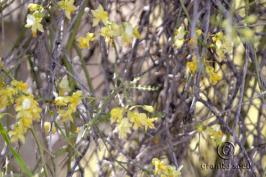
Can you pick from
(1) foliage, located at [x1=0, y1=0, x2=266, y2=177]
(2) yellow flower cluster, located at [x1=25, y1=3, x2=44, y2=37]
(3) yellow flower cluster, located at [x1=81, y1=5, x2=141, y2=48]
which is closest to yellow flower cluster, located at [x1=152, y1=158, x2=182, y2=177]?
(1) foliage, located at [x1=0, y1=0, x2=266, y2=177]

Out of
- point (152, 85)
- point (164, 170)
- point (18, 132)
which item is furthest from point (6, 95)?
point (152, 85)

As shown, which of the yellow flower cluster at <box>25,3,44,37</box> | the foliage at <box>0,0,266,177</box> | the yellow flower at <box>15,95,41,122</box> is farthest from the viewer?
the foliage at <box>0,0,266,177</box>

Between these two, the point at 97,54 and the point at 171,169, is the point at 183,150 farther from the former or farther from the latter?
the point at 171,169

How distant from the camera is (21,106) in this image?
1251 millimetres

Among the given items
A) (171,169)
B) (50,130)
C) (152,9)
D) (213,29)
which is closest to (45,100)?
(50,130)

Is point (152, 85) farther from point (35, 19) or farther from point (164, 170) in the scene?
point (35, 19)

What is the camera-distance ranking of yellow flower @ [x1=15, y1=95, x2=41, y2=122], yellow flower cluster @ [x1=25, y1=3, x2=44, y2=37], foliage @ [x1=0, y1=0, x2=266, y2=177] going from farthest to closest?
foliage @ [x1=0, y1=0, x2=266, y2=177] < yellow flower cluster @ [x1=25, y1=3, x2=44, y2=37] < yellow flower @ [x1=15, y1=95, x2=41, y2=122]

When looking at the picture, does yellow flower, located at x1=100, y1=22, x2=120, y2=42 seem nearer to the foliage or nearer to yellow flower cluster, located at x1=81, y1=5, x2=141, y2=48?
yellow flower cluster, located at x1=81, y1=5, x2=141, y2=48

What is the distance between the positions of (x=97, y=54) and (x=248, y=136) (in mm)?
881

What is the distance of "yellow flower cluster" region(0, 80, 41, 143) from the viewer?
4.10 ft

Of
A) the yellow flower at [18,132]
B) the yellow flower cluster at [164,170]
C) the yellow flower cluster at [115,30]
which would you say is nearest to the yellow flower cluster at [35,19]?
the yellow flower cluster at [115,30]

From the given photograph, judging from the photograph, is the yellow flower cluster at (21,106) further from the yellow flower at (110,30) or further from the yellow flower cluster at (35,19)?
the yellow flower at (110,30)

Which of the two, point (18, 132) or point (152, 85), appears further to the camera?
point (152, 85)

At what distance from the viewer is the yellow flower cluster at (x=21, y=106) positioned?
125cm
